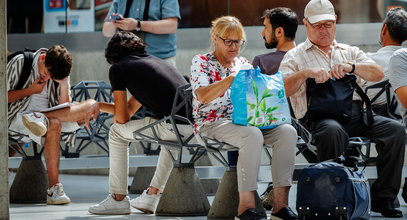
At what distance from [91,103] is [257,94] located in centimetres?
194

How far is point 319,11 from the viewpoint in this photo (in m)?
7.79

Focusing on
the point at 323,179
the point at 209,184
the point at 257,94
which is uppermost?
the point at 257,94

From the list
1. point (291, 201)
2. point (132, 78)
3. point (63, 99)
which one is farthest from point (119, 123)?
point (291, 201)

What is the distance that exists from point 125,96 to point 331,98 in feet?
4.99

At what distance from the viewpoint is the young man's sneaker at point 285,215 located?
6.98m

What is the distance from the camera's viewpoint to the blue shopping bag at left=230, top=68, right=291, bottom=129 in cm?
687

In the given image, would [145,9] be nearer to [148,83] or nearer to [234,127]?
[148,83]

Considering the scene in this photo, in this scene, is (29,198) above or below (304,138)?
below

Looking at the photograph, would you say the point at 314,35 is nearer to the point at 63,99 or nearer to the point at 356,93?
the point at 356,93

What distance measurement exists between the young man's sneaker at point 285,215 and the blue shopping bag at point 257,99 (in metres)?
0.57

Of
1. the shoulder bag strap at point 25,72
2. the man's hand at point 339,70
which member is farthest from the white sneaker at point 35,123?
the man's hand at point 339,70

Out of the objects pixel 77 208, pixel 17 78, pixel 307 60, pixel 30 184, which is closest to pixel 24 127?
pixel 17 78

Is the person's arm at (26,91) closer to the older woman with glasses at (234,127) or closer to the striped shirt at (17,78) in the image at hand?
the striped shirt at (17,78)

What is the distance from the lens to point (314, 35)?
7.82 m
